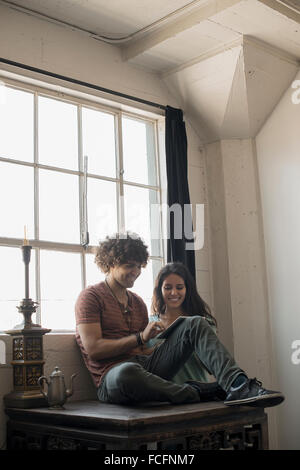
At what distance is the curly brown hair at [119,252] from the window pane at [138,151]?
31.8 inches

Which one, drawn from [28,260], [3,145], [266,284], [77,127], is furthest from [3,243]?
[266,284]

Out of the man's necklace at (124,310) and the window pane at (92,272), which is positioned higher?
the window pane at (92,272)

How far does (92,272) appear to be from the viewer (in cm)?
428

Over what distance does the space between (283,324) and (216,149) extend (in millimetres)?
1506

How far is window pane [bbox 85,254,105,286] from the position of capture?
4.25m

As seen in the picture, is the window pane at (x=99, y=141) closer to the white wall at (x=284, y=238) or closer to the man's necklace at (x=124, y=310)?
the man's necklace at (x=124, y=310)

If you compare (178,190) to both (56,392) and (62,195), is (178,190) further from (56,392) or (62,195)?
(56,392)

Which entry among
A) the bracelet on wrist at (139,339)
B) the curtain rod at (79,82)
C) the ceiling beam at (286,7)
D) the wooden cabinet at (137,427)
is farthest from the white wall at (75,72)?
the ceiling beam at (286,7)

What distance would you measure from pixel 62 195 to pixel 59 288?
65 centimetres

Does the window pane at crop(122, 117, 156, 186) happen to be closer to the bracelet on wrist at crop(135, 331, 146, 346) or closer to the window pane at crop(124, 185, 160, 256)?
the window pane at crop(124, 185, 160, 256)

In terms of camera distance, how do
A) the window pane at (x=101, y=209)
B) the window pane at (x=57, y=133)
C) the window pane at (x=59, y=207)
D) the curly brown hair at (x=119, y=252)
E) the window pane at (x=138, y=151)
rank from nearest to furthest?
the curly brown hair at (x=119, y=252) → the window pane at (x=59, y=207) → the window pane at (x=57, y=133) → the window pane at (x=101, y=209) → the window pane at (x=138, y=151)

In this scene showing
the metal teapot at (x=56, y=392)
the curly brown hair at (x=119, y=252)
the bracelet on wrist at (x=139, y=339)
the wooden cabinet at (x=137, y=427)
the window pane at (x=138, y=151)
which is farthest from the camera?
the window pane at (x=138, y=151)

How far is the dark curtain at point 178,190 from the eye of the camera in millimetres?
4570

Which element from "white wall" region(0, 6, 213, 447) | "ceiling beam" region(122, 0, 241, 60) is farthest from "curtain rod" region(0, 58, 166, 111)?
"ceiling beam" region(122, 0, 241, 60)
